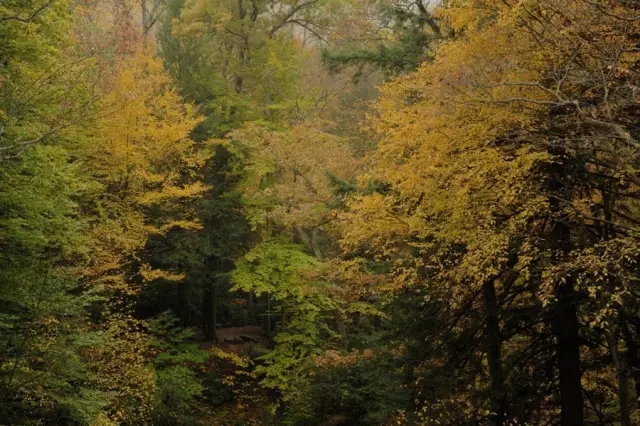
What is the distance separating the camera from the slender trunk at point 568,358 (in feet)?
29.2

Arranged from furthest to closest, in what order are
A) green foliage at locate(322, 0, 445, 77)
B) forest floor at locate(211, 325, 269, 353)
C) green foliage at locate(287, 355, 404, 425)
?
forest floor at locate(211, 325, 269, 353)
green foliage at locate(322, 0, 445, 77)
green foliage at locate(287, 355, 404, 425)

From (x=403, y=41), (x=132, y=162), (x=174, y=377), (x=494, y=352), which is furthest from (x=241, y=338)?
(x=494, y=352)

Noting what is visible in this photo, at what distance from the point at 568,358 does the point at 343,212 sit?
462 centimetres

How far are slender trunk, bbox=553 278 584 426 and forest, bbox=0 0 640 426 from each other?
0.03 metres

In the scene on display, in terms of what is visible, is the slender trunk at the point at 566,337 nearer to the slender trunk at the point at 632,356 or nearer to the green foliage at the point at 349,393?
the slender trunk at the point at 632,356

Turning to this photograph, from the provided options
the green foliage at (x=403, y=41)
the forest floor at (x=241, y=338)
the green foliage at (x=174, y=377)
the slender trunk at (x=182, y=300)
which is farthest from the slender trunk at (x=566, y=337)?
the slender trunk at (x=182, y=300)

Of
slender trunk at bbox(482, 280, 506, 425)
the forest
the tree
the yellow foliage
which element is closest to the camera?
the tree

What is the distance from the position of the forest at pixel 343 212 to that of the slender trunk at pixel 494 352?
41mm

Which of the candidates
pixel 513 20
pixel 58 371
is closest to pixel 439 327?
pixel 513 20

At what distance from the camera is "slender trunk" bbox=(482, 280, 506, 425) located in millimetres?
9500

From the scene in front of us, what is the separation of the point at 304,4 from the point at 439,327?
16.1 m

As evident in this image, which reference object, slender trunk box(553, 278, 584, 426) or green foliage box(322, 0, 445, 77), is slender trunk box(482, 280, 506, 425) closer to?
slender trunk box(553, 278, 584, 426)

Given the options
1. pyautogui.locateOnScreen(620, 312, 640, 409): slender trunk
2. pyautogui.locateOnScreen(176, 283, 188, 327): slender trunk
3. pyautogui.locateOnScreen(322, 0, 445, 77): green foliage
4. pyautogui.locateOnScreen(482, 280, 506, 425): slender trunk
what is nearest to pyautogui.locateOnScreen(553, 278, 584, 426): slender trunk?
pyautogui.locateOnScreen(620, 312, 640, 409): slender trunk

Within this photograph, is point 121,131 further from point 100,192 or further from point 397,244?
point 397,244
